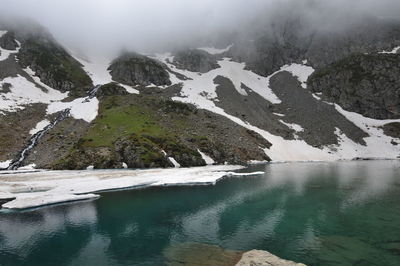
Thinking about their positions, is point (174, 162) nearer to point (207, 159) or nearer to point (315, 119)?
point (207, 159)

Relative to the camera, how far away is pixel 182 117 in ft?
438

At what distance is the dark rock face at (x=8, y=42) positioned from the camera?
18999 cm

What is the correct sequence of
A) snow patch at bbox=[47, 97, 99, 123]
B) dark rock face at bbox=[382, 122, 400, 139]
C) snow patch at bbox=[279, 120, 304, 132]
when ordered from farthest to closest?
dark rock face at bbox=[382, 122, 400, 139] < snow patch at bbox=[279, 120, 304, 132] < snow patch at bbox=[47, 97, 99, 123]

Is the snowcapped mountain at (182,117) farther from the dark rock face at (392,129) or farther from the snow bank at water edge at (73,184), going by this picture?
the snow bank at water edge at (73,184)

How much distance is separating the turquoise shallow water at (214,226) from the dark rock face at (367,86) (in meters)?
132

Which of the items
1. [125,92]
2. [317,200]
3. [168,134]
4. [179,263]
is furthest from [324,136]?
[179,263]

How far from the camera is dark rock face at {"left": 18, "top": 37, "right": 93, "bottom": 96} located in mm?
168875

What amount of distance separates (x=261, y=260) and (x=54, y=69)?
587 ft

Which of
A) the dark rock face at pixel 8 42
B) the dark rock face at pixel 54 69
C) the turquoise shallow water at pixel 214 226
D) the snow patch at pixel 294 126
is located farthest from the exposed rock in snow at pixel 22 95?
the snow patch at pixel 294 126

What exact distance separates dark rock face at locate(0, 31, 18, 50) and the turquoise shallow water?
6782 inches

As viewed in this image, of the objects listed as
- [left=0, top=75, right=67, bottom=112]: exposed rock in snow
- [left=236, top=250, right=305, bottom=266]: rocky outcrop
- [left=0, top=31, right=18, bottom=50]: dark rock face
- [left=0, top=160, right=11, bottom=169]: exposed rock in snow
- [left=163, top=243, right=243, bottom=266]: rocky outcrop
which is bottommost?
[left=163, top=243, right=243, bottom=266]: rocky outcrop

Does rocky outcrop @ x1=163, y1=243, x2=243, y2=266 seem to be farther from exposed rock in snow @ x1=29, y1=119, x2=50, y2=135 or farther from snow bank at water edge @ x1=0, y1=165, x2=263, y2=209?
exposed rock in snow @ x1=29, y1=119, x2=50, y2=135

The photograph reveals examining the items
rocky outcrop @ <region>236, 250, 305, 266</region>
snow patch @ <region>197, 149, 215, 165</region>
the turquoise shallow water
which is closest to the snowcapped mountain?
snow patch @ <region>197, 149, 215, 165</region>

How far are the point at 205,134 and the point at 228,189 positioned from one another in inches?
2395
